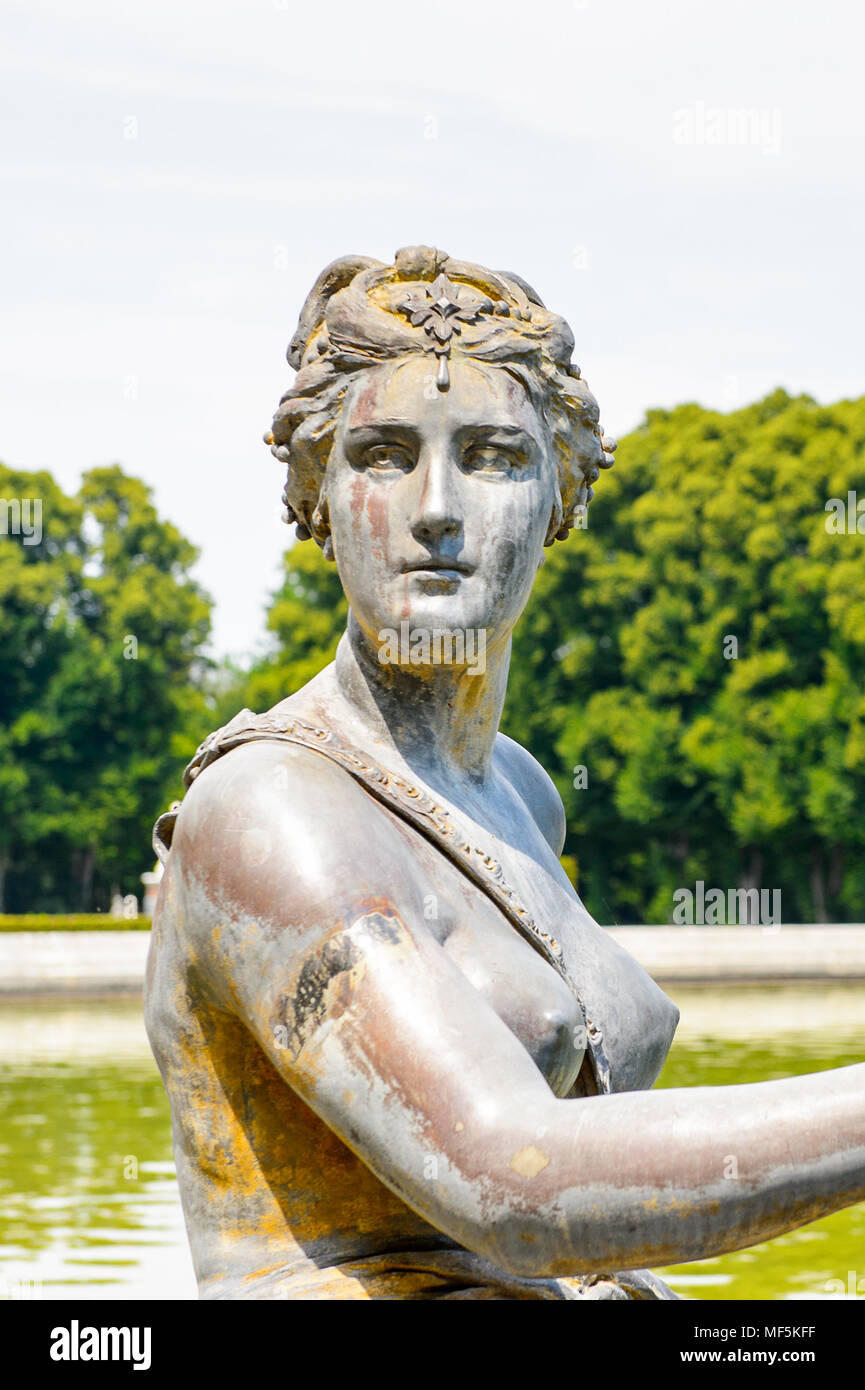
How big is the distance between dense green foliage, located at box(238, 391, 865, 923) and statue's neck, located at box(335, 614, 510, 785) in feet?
123

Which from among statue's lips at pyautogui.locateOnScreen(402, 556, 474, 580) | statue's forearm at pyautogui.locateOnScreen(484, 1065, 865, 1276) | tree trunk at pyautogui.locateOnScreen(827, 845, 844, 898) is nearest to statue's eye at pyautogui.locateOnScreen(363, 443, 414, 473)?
statue's lips at pyautogui.locateOnScreen(402, 556, 474, 580)

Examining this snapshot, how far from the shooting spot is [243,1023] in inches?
110

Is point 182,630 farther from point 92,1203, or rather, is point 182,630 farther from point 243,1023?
point 243,1023

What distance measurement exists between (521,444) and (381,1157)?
105 cm

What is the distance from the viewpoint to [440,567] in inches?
113

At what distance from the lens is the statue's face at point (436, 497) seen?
9.45ft

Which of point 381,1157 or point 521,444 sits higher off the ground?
point 521,444

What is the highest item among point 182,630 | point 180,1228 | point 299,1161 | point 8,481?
point 8,481

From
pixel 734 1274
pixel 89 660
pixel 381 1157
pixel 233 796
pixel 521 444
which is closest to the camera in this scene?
pixel 381 1157

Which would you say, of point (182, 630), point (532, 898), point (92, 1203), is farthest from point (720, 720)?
point (532, 898)

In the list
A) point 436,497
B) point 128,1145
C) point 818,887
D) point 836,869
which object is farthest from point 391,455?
point 836,869

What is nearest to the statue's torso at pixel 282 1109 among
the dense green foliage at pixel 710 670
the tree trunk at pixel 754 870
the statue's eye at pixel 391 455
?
the statue's eye at pixel 391 455

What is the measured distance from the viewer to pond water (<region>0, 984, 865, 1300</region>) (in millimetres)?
11023

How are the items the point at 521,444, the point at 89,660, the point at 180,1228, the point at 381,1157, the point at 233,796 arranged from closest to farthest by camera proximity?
the point at 381,1157 < the point at 233,796 < the point at 521,444 < the point at 180,1228 < the point at 89,660
